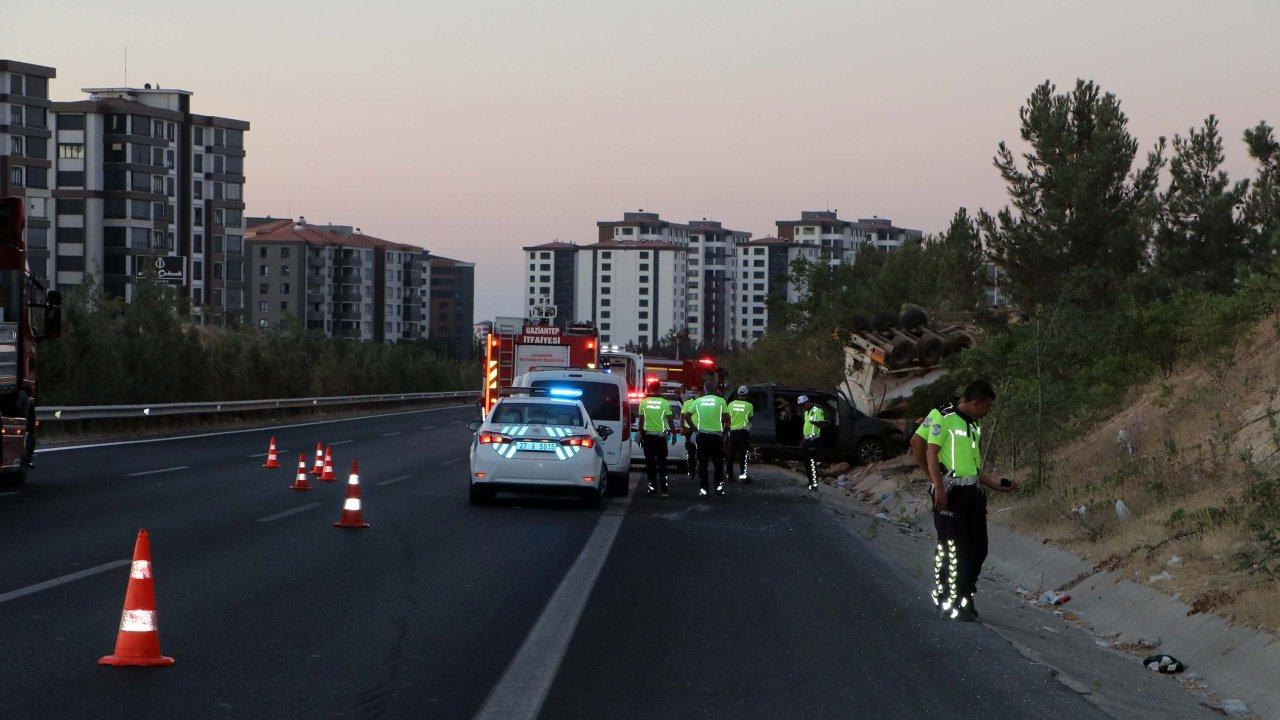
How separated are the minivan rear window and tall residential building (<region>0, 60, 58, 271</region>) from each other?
77.7m

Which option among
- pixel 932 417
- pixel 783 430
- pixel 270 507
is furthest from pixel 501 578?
pixel 783 430

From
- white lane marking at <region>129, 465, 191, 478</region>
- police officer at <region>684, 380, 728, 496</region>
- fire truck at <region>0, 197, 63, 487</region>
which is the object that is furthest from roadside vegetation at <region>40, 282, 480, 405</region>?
police officer at <region>684, 380, 728, 496</region>

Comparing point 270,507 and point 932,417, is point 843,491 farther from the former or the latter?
point 932,417

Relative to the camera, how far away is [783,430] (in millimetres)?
32188

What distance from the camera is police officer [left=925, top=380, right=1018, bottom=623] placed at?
1127 centimetres

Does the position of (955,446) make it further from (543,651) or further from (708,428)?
(708,428)

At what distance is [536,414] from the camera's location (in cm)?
2098

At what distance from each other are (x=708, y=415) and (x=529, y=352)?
12.1 metres

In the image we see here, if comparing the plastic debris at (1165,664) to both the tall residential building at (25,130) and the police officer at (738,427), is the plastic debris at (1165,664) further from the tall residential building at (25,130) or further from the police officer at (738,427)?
the tall residential building at (25,130)

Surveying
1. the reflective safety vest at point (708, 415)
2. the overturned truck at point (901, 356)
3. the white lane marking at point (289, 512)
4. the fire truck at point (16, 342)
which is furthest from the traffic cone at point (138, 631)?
the overturned truck at point (901, 356)

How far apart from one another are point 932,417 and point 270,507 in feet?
33.8

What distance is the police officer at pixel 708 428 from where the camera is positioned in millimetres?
24375

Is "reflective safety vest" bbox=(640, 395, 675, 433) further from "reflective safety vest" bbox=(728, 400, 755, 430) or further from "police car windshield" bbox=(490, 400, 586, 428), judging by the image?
"police car windshield" bbox=(490, 400, 586, 428)

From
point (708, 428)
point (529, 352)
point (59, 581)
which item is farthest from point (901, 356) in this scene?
point (59, 581)
